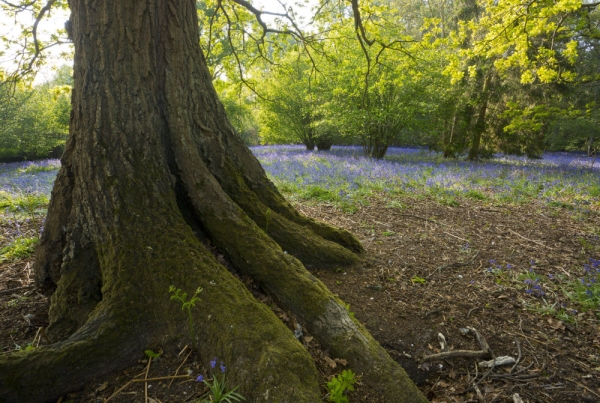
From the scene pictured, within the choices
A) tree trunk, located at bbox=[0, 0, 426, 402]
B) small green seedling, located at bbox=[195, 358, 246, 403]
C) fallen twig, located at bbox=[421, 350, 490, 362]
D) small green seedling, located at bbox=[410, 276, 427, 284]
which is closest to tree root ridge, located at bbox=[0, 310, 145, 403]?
tree trunk, located at bbox=[0, 0, 426, 402]

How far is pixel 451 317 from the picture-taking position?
2934mm

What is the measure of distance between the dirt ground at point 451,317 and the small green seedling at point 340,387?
10cm

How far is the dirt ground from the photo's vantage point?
212 cm

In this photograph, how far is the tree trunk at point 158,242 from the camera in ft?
6.41

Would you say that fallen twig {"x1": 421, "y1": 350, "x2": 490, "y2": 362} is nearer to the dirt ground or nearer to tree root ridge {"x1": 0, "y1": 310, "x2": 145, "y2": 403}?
the dirt ground

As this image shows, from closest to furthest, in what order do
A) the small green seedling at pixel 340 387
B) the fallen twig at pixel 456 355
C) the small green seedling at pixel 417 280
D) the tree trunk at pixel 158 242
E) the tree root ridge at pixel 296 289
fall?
the small green seedling at pixel 340 387
the tree trunk at pixel 158 242
the tree root ridge at pixel 296 289
the fallen twig at pixel 456 355
the small green seedling at pixel 417 280

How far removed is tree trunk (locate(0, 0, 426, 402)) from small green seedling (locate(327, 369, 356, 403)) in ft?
A: 0.32

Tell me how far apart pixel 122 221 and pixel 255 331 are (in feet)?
4.39

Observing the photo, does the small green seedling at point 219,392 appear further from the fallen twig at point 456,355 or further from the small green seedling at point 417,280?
the small green seedling at point 417,280

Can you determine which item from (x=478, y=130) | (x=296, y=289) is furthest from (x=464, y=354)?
(x=478, y=130)

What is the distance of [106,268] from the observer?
7.91 ft

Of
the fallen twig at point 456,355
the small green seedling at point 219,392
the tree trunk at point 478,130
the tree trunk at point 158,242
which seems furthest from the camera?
the tree trunk at point 478,130

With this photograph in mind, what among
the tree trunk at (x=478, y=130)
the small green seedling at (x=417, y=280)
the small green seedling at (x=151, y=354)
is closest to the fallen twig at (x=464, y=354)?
the small green seedling at (x=417, y=280)

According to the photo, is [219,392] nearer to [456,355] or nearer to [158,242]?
[158,242]
